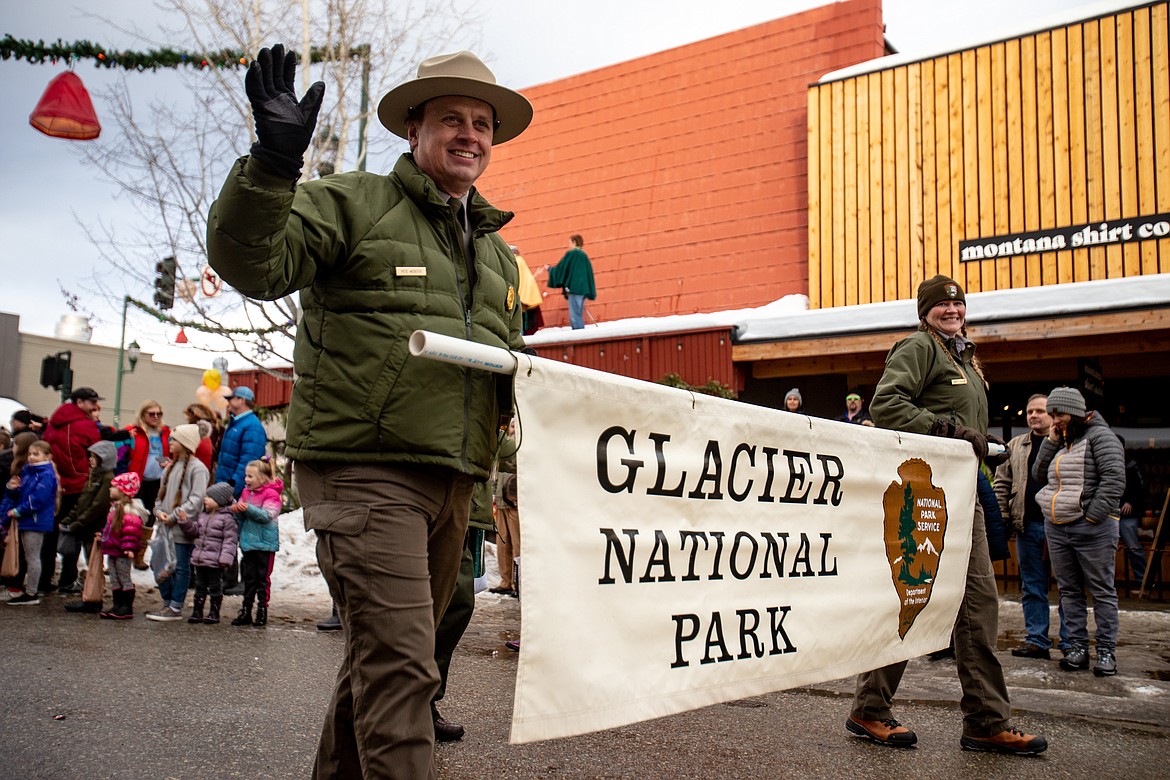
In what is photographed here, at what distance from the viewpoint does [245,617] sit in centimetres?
818

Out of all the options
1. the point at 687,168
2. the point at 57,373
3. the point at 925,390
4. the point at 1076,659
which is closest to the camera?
the point at 925,390

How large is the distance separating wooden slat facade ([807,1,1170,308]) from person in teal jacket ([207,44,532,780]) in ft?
37.2

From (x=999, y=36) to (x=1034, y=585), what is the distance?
8.38 metres

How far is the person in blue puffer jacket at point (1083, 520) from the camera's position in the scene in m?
6.92

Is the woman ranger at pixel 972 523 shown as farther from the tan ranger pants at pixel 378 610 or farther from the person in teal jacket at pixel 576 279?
the person in teal jacket at pixel 576 279

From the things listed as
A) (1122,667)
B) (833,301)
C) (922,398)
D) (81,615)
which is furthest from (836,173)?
(81,615)

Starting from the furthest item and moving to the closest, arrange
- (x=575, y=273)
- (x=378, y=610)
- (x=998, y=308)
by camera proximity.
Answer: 1. (x=575, y=273)
2. (x=998, y=308)
3. (x=378, y=610)

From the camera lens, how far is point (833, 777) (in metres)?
3.81

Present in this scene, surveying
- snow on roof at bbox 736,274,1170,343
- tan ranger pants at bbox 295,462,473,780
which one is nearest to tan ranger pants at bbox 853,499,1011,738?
tan ranger pants at bbox 295,462,473,780

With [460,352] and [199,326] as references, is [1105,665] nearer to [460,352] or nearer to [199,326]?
[460,352]

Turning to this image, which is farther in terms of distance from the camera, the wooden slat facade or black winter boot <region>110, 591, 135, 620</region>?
the wooden slat facade

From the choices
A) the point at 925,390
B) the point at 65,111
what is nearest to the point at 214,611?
the point at 65,111

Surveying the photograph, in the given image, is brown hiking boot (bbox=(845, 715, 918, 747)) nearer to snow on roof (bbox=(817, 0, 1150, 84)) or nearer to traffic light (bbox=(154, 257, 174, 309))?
snow on roof (bbox=(817, 0, 1150, 84))

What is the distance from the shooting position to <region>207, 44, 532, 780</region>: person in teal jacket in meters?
2.27
